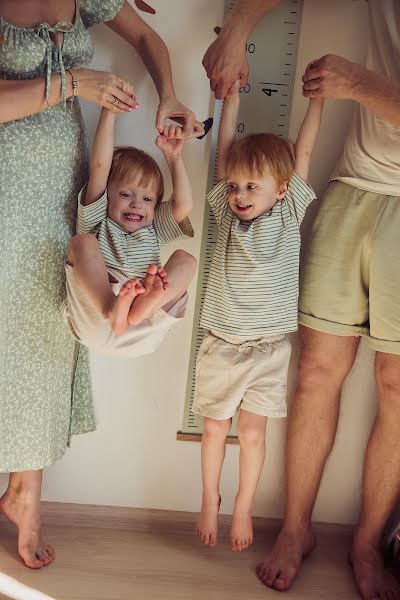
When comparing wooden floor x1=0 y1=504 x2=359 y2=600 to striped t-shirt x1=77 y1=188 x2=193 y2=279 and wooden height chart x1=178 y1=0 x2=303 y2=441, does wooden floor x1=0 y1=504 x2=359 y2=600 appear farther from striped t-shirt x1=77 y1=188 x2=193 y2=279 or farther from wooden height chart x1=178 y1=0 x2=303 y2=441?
wooden height chart x1=178 y1=0 x2=303 y2=441

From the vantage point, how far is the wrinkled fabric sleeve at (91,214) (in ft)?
5.61

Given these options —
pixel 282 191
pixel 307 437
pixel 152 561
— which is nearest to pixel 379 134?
pixel 282 191

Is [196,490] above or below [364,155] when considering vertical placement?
below

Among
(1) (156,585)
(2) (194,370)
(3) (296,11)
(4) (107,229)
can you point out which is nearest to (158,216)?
(4) (107,229)

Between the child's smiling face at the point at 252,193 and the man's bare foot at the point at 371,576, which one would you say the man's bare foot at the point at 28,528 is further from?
the child's smiling face at the point at 252,193

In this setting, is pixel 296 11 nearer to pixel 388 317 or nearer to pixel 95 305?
pixel 388 317

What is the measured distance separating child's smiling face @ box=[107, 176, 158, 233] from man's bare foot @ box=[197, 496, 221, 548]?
2.43ft

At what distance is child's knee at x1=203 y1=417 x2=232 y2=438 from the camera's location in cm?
188

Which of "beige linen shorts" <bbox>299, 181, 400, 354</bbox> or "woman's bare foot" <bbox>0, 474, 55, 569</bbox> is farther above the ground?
"beige linen shorts" <bbox>299, 181, 400, 354</bbox>

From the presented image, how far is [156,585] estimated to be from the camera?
6.28ft

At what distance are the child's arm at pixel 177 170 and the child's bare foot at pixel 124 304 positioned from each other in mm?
329

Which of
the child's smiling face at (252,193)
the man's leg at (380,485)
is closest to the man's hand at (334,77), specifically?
the child's smiling face at (252,193)

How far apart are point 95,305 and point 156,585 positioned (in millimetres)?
786

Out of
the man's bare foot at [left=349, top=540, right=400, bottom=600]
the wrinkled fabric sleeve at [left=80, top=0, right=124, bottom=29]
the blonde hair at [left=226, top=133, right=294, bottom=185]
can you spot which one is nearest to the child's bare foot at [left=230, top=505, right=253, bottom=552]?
the man's bare foot at [left=349, top=540, right=400, bottom=600]
